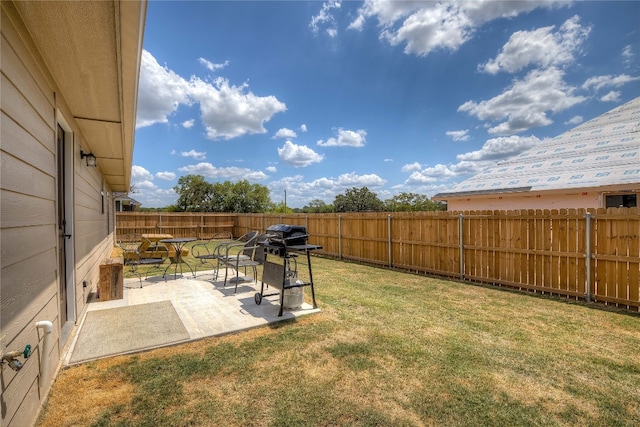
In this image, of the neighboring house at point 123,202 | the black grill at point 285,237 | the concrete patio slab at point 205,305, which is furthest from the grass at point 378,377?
the neighboring house at point 123,202

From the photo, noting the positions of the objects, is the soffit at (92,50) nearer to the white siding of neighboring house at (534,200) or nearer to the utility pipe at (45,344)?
the utility pipe at (45,344)

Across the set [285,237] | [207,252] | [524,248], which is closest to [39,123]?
[285,237]

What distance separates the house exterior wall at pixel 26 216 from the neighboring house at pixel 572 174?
1278cm

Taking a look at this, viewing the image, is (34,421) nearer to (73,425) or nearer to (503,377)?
(73,425)

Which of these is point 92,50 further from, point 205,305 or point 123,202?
point 123,202

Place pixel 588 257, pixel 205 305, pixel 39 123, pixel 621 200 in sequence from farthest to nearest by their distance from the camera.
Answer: pixel 621 200 → pixel 588 257 → pixel 205 305 → pixel 39 123

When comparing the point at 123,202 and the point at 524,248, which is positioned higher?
the point at 123,202

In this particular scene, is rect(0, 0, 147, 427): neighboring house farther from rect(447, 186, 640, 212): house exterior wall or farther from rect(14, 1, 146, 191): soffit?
rect(447, 186, 640, 212): house exterior wall

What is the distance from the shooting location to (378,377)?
243cm

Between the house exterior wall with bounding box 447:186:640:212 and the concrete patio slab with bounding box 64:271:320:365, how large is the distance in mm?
8716

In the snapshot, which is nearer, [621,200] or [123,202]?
[621,200]

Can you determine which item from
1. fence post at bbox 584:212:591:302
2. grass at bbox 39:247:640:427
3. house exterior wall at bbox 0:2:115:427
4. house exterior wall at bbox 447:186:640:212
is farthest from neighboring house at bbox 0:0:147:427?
house exterior wall at bbox 447:186:640:212

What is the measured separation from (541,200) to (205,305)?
12018 mm

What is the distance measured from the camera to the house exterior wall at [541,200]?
954 cm
